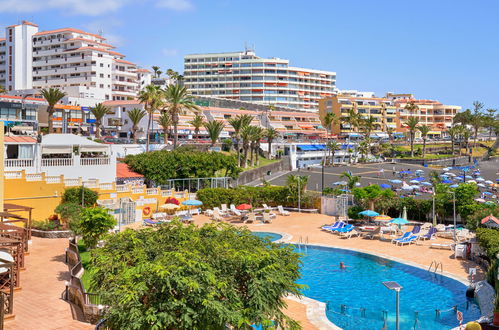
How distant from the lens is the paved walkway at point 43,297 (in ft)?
47.7

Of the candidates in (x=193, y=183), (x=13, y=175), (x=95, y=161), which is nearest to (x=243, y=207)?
(x=193, y=183)

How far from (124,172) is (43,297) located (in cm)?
2514

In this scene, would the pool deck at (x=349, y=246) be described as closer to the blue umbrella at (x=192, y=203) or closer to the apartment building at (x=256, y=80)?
the blue umbrella at (x=192, y=203)

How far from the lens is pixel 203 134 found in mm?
82312

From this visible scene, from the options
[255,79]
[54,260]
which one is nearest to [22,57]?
[255,79]

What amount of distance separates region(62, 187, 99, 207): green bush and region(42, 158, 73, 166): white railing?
3.96 meters

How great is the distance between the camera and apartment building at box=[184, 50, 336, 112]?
449ft

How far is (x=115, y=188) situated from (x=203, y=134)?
48.7m

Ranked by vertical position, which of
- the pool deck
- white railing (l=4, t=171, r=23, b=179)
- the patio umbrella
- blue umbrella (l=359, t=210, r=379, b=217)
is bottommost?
the pool deck

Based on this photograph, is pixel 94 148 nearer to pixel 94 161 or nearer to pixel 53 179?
pixel 94 161

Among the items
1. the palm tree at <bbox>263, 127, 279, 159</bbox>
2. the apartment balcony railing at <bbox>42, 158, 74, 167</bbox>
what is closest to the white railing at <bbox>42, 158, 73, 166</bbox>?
the apartment balcony railing at <bbox>42, 158, 74, 167</bbox>

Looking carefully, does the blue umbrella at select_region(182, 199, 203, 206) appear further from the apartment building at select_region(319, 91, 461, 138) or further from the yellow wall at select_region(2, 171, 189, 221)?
the apartment building at select_region(319, 91, 461, 138)

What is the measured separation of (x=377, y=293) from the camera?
20844 mm

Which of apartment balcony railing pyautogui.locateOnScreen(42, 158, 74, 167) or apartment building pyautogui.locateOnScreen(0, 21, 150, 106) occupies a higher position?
apartment building pyautogui.locateOnScreen(0, 21, 150, 106)
